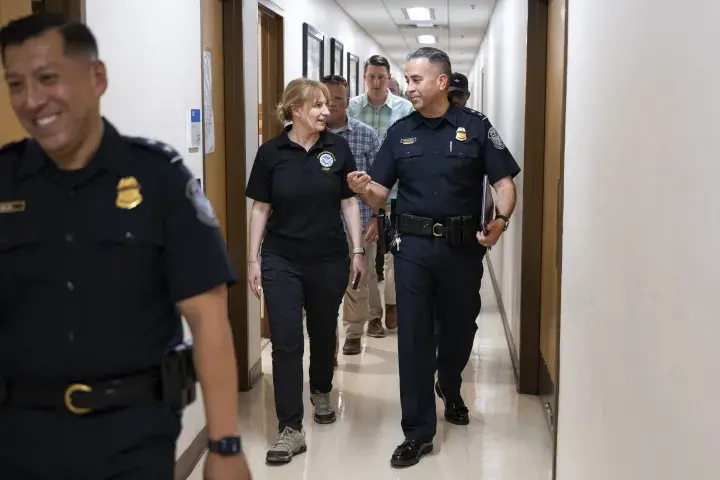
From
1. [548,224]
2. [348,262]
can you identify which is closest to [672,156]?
[348,262]

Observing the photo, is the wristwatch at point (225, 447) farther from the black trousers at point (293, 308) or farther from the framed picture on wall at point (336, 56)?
the framed picture on wall at point (336, 56)

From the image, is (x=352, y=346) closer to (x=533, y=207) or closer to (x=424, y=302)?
(x=533, y=207)

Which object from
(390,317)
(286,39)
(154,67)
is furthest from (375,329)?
(154,67)

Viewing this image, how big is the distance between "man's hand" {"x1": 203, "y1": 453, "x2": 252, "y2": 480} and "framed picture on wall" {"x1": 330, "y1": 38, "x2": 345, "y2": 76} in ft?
22.8

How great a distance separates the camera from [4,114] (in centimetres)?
244

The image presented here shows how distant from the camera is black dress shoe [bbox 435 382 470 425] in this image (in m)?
4.39

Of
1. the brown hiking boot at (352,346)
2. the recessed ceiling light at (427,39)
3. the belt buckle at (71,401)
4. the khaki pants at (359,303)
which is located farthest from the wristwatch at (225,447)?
the recessed ceiling light at (427,39)

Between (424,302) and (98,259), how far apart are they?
226 centimetres

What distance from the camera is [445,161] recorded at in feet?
12.6

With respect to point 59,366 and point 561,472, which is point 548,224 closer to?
point 561,472

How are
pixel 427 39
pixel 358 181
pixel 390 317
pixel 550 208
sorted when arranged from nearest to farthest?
pixel 358 181 → pixel 550 208 → pixel 390 317 → pixel 427 39

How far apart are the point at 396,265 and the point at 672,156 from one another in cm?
Answer: 220

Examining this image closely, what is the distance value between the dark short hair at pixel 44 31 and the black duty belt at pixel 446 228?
2.24 meters

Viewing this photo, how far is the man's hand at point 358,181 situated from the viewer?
371cm
